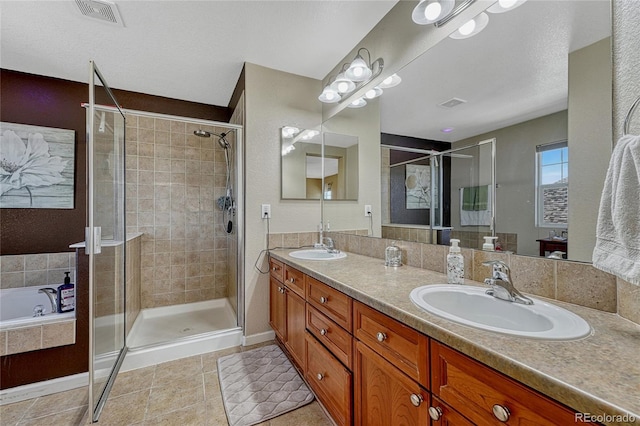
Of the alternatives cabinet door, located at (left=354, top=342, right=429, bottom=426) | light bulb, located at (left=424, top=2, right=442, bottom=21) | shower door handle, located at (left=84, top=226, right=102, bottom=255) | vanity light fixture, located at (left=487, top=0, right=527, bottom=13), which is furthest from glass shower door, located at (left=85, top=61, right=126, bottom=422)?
vanity light fixture, located at (left=487, top=0, right=527, bottom=13)

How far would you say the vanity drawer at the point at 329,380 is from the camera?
46.6 inches

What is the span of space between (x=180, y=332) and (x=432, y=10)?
3251 millimetres

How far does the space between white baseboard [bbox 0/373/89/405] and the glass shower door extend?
1.02ft

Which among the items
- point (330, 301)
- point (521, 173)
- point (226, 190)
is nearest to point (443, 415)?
point (330, 301)

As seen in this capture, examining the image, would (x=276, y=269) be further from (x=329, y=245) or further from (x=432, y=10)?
(x=432, y=10)

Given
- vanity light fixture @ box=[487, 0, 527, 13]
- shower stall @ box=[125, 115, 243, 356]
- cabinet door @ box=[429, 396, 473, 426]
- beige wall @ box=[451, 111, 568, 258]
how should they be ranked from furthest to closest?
shower stall @ box=[125, 115, 243, 356] → vanity light fixture @ box=[487, 0, 527, 13] → beige wall @ box=[451, 111, 568, 258] → cabinet door @ box=[429, 396, 473, 426]

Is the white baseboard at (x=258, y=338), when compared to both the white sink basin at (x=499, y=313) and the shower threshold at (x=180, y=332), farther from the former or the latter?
the white sink basin at (x=499, y=313)

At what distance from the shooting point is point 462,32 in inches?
53.8

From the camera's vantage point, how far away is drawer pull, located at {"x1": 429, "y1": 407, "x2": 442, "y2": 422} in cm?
75

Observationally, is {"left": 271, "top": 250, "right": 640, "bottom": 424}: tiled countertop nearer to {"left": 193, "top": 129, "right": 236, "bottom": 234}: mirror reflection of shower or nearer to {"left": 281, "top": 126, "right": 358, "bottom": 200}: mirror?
{"left": 281, "top": 126, "right": 358, "bottom": 200}: mirror

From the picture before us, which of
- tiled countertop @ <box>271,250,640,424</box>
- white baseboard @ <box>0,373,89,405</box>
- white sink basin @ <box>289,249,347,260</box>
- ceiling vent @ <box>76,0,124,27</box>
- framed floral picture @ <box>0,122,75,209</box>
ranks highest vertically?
ceiling vent @ <box>76,0,124,27</box>

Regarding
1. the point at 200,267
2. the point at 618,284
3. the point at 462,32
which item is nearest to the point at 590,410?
the point at 618,284

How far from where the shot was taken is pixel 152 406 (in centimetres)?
161

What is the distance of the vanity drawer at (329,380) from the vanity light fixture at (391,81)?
175 centimetres
